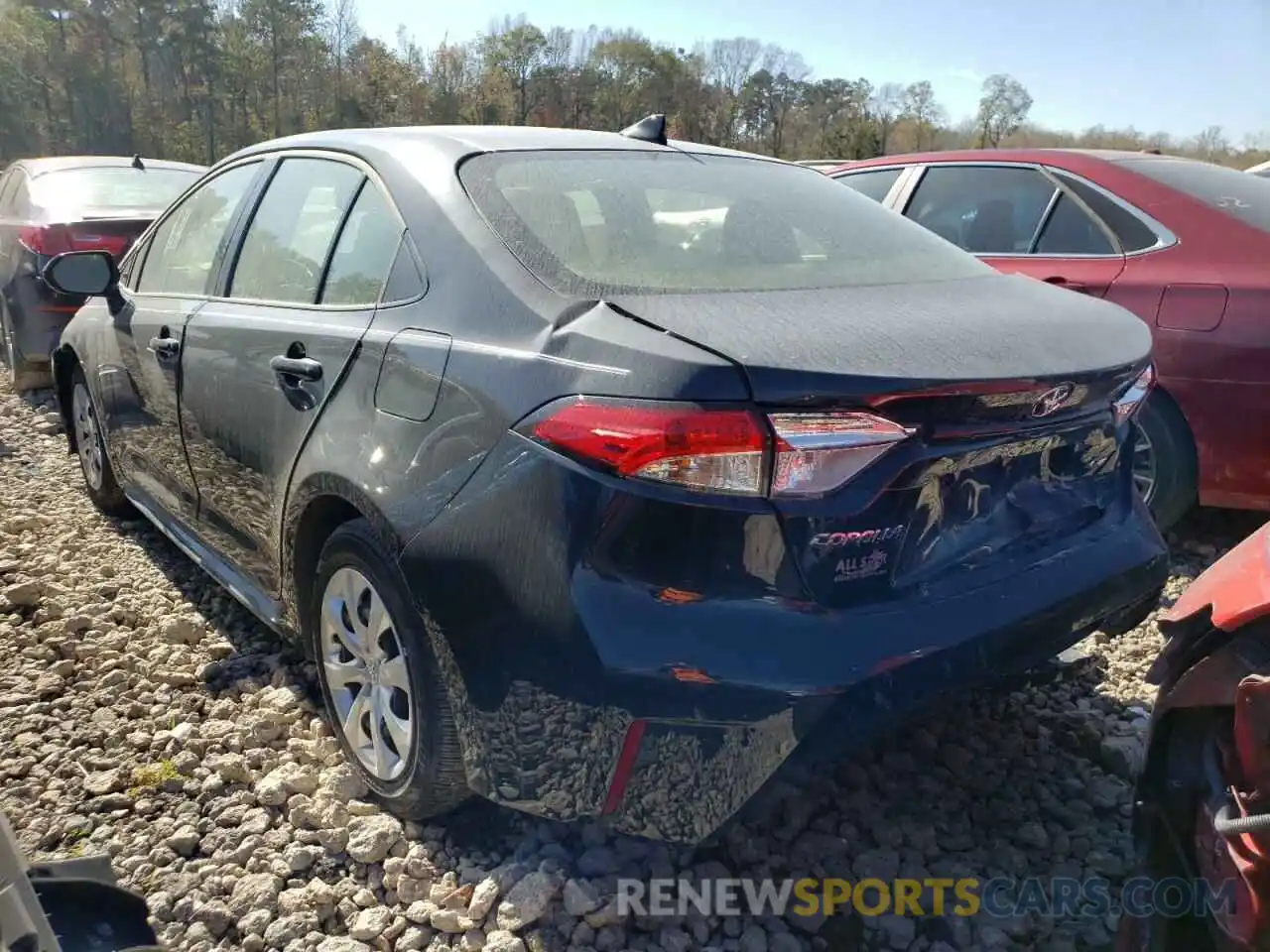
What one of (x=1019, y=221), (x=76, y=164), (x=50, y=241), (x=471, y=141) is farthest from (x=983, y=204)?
(x=76, y=164)

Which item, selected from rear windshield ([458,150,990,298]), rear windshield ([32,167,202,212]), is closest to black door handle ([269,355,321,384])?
rear windshield ([458,150,990,298])

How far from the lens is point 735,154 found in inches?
115

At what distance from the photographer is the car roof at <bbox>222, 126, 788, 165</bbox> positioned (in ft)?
7.93

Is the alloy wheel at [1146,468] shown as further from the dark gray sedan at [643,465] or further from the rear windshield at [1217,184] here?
the dark gray sedan at [643,465]

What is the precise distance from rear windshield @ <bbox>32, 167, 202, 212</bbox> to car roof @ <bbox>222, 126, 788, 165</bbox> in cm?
435

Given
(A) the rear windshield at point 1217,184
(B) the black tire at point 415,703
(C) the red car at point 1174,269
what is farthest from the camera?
(A) the rear windshield at point 1217,184

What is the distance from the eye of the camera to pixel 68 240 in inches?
233

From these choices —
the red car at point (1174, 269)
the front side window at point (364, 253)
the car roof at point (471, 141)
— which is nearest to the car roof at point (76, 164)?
the car roof at point (471, 141)

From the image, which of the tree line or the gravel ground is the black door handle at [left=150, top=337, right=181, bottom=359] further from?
the tree line

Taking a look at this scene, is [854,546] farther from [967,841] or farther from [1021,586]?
[967,841]

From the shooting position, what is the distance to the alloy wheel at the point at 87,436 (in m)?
4.30

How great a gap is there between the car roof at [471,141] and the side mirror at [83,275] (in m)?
1.17

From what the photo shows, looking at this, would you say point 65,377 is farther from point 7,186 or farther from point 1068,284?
point 1068,284

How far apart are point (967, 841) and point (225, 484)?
2.25 m
